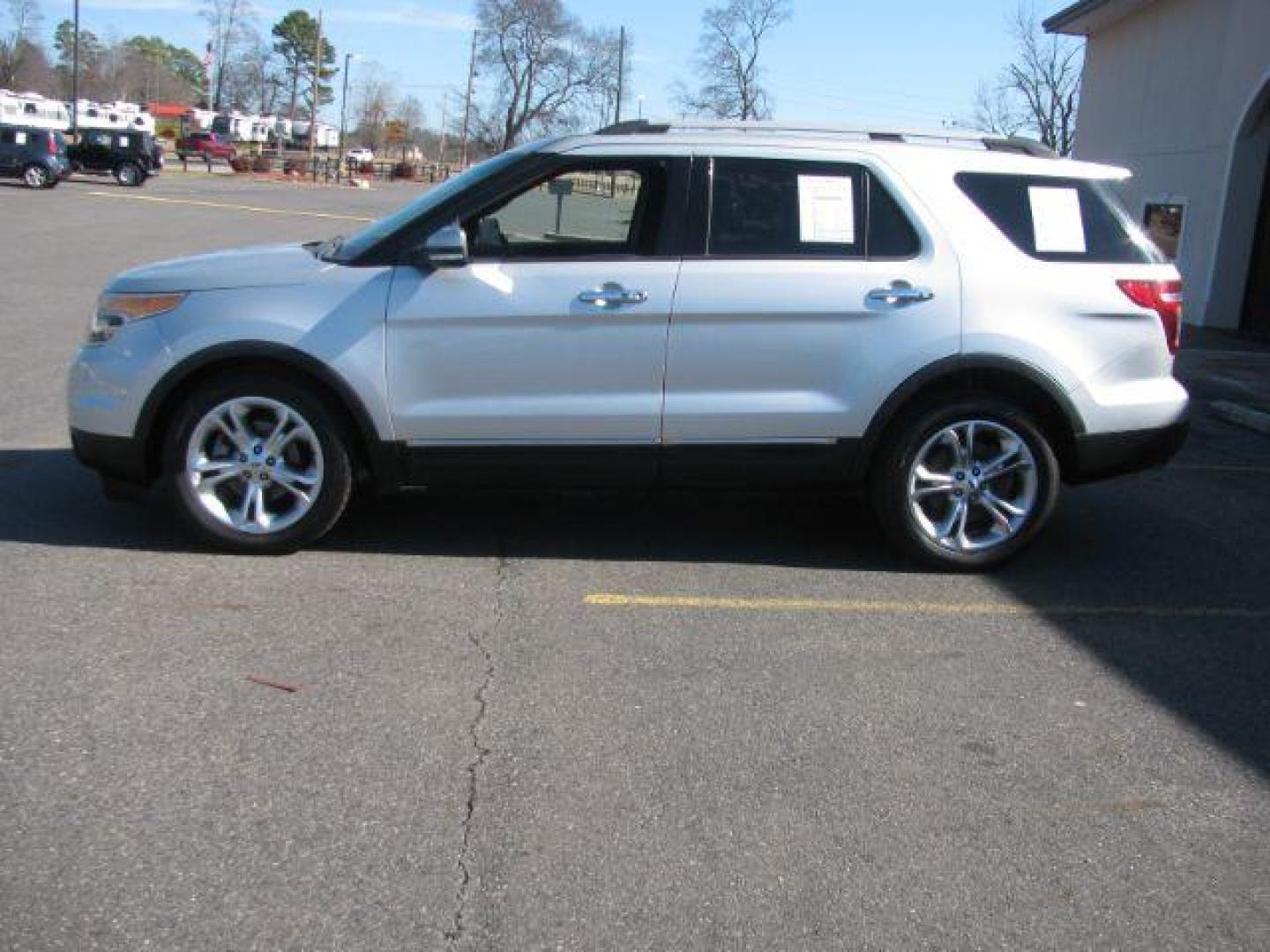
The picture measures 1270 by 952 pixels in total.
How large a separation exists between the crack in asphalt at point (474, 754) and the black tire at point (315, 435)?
2.59ft

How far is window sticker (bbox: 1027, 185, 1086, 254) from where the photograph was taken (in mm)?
5531

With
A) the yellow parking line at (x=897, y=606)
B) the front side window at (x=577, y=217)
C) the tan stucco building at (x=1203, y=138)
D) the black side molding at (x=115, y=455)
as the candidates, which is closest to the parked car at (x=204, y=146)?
the tan stucco building at (x=1203, y=138)

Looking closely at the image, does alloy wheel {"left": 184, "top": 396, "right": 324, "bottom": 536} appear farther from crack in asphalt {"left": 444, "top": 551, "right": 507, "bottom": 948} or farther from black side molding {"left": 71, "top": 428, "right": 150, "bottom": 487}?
crack in asphalt {"left": 444, "top": 551, "right": 507, "bottom": 948}

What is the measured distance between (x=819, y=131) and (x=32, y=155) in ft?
118

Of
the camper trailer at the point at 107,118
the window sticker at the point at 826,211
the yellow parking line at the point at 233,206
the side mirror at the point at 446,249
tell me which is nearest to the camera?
the side mirror at the point at 446,249

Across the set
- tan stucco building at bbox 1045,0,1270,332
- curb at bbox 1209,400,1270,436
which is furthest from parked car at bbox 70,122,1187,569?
tan stucco building at bbox 1045,0,1270,332

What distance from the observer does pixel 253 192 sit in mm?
45312

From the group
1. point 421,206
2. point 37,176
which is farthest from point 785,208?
point 37,176

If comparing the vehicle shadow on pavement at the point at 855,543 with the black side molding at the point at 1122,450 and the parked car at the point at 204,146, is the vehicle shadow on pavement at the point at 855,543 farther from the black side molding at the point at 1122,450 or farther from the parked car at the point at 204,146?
the parked car at the point at 204,146

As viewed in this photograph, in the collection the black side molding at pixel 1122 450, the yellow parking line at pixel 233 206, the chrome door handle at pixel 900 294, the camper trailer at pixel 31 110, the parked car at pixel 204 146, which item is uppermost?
the camper trailer at pixel 31 110

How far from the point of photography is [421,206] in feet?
18.0

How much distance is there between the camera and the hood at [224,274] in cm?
534

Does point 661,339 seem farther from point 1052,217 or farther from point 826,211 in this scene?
point 1052,217

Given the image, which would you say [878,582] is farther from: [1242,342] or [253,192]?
[253,192]
